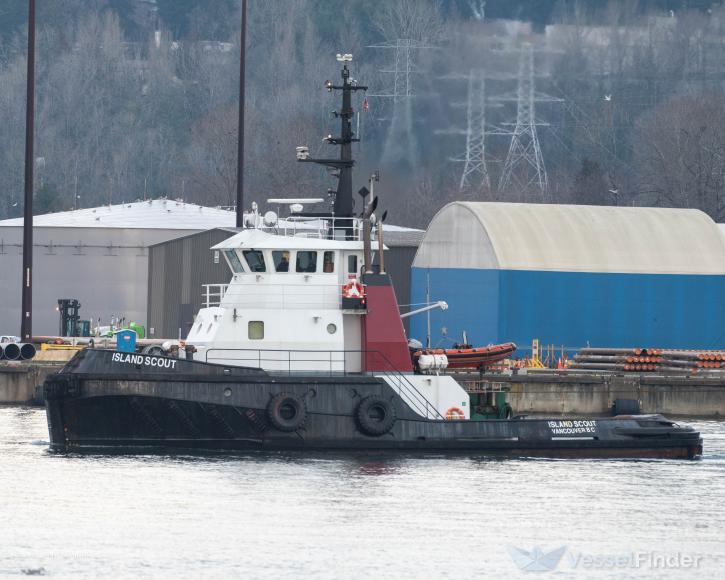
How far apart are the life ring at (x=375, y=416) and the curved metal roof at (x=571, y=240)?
20418mm

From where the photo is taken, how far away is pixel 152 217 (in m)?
71.1

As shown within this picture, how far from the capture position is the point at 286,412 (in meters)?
34.9

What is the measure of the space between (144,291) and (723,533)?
42.7 metres

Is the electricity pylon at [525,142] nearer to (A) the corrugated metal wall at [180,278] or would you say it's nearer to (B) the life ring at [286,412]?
(A) the corrugated metal wall at [180,278]

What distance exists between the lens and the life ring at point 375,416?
35.0m

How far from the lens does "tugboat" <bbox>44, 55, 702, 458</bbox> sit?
113ft

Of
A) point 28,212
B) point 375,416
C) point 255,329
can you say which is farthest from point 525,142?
point 375,416

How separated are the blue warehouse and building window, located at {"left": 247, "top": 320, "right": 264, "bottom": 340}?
18882 mm

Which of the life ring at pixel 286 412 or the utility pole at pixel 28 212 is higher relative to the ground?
the utility pole at pixel 28 212

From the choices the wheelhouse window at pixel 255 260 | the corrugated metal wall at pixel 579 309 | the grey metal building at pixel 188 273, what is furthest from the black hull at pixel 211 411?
the grey metal building at pixel 188 273

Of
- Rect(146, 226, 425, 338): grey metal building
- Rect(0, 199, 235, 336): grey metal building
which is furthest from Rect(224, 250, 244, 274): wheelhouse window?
Rect(0, 199, 235, 336): grey metal building

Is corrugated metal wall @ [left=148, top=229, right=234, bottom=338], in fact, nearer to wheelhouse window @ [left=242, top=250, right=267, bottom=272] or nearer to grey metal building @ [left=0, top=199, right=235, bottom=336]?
grey metal building @ [left=0, top=199, right=235, bottom=336]

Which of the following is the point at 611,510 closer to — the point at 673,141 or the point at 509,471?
the point at 509,471
